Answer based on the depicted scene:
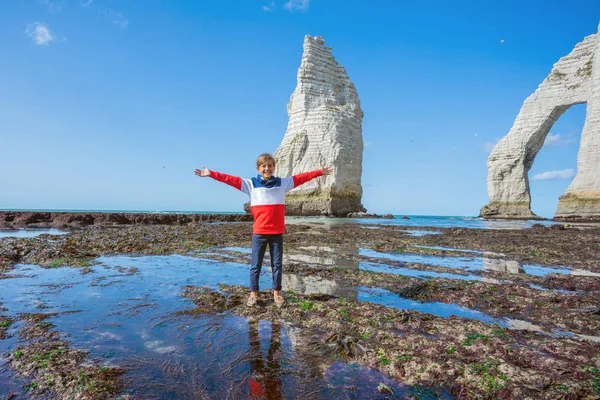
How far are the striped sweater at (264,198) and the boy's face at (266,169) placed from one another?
6 centimetres

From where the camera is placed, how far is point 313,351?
294cm

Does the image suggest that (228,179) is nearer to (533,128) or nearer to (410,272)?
(410,272)

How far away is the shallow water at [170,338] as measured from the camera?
2332 mm

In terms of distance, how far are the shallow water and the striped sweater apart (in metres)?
1.27

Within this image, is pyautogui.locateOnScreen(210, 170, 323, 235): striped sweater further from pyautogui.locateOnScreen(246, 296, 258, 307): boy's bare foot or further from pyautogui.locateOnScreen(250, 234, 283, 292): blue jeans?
pyautogui.locateOnScreen(246, 296, 258, 307): boy's bare foot

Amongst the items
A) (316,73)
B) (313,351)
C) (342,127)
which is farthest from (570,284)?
(316,73)

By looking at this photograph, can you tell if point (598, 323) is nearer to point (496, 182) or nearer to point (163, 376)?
point (163, 376)

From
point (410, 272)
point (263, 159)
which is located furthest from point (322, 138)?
point (263, 159)

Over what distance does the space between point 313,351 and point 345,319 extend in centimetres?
94

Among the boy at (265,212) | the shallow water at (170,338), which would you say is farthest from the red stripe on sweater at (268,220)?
the shallow water at (170,338)

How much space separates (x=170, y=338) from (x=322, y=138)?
1558 inches

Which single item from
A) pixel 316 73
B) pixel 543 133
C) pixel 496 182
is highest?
pixel 316 73

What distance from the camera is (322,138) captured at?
136 feet

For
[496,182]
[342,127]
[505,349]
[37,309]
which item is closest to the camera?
[505,349]
